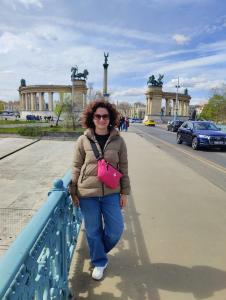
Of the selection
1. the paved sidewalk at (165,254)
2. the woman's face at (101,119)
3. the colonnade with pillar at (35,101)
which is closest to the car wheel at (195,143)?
the paved sidewalk at (165,254)

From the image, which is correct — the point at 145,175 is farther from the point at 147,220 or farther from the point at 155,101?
the point at 155,101

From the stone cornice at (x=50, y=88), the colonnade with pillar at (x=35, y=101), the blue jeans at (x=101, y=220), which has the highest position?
the stone cornice at (x=50, y=88)

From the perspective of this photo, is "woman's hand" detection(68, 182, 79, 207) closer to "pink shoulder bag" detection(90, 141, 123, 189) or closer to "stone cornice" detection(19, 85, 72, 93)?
"pink shoulder bag" detection(90, 141, 123, 189)

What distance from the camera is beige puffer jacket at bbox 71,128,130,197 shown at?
122 inches

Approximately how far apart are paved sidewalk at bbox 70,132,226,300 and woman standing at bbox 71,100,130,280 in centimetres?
29

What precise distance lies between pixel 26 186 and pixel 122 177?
611 cm

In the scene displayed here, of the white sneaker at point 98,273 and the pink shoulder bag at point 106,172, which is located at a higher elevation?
the pink shoulder bag at point 106,172

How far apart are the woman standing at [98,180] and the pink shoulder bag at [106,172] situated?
0.03 m

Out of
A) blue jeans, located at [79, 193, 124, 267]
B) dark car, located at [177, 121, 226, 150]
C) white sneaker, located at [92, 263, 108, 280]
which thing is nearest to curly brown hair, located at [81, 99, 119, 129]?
blue jeans, located at [79, 193, 124, 267]

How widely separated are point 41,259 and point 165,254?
2208 mm

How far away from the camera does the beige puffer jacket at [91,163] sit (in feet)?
10.2

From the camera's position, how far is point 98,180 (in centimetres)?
309

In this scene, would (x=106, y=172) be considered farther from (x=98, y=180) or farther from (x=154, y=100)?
(x=154, y=100)

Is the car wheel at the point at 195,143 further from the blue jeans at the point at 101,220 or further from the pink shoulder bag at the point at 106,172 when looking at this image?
the pink shoulder bag at the point at 106,172
